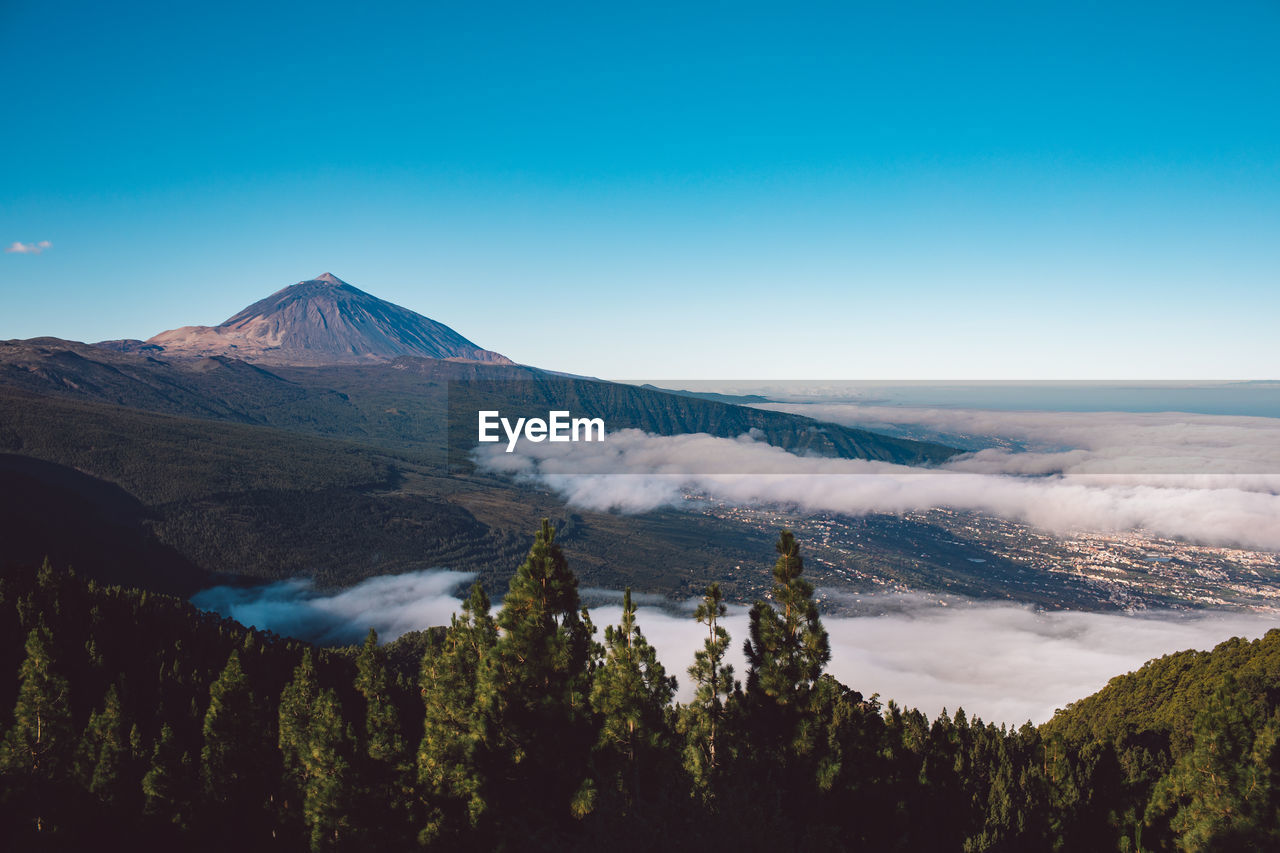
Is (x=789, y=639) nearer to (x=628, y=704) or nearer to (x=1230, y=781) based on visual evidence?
(x=628, y=704)

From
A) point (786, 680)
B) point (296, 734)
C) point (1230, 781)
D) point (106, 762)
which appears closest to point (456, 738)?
point (786, 680)

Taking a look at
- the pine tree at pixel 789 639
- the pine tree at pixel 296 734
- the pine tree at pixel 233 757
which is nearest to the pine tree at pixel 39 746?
the pine tree at pixel 233 757

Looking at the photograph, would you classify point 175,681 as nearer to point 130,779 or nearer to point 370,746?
point 130,779

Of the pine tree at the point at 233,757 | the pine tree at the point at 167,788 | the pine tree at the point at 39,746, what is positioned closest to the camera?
the pine tree at the point at 39,746

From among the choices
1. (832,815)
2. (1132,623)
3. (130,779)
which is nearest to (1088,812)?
(832,815)

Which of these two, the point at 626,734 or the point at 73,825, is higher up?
the point at 626,734

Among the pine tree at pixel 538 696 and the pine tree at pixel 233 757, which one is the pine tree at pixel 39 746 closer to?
the pine tree at pixel 233 757

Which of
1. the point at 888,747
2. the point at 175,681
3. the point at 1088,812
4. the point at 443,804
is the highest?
the point at 443,804
